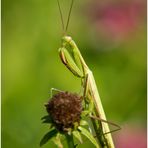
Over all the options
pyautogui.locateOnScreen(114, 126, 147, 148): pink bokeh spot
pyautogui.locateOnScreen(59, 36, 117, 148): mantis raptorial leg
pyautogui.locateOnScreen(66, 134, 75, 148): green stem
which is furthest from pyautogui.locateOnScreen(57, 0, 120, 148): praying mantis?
pyautogui.locateOnScreen(114, 126, 147, 148): pink bokeh spot

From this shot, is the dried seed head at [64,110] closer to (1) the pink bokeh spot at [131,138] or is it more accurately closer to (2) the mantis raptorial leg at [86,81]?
(2) the mantis raptorial leg at [86,81]

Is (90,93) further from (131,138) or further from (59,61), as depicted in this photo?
(59,61)

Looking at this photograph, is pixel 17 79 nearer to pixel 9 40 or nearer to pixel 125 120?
pixel 9 40

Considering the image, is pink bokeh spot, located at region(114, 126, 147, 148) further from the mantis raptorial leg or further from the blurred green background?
the mantis raptorial leg

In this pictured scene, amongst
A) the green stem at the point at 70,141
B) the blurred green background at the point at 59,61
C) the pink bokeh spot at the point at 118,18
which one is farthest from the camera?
the pink bokeh spot at the point at 118,18

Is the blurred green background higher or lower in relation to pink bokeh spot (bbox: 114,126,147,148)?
higher

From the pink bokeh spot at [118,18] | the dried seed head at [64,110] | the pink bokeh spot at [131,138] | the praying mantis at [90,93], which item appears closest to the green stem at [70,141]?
the dried seed head at [64,110]

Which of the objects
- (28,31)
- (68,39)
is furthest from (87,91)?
(28,31)
